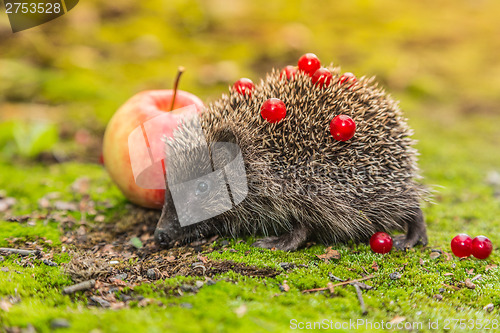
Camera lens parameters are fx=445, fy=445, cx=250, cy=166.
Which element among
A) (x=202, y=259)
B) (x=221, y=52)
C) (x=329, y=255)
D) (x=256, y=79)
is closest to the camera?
(x=202, y=259)

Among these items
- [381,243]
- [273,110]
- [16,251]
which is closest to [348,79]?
[273,110]

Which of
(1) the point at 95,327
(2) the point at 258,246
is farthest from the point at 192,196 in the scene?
(1) the point at 95,327

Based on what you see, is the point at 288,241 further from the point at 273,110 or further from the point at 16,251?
the point at 16,251

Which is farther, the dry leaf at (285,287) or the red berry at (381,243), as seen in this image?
the red berry at (381,243)

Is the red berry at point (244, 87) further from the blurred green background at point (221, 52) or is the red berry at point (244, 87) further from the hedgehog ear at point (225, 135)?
the blurred green background at point (221, 52)

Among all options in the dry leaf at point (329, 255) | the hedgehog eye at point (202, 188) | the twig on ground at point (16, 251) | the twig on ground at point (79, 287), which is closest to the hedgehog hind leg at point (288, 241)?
the dry leaf at point (329, 255)
